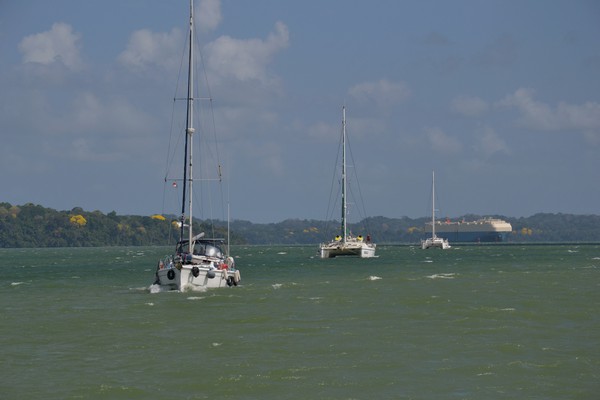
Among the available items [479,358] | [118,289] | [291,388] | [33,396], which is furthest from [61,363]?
[118,289]

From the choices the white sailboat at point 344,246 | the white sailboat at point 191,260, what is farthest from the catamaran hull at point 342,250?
the white sailboat at point 191,260

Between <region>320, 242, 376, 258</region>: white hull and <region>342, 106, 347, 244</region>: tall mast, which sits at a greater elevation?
<region>342, 106, 347, 244</region>: tall mast

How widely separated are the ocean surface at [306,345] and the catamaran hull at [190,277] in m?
0.86

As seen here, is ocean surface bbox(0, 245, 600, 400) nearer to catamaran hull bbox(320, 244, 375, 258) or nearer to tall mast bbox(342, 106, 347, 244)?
catamaran hull bbox(320, 244, 375, 258)

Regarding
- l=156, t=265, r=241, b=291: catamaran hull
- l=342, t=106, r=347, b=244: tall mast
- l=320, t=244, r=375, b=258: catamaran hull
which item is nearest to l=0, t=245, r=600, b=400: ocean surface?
l=156, t=265, r=241, b=291: catamaran hull

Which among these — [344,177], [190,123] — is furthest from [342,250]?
[190,123]

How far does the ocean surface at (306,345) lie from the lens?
90.0ft

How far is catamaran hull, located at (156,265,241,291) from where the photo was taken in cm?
5650

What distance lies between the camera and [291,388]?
27453mm

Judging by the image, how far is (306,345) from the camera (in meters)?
34.8

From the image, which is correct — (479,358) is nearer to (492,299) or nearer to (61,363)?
(61,363)

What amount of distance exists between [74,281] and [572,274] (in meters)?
42.4

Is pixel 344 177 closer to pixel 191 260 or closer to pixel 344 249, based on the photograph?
pixel 344 249

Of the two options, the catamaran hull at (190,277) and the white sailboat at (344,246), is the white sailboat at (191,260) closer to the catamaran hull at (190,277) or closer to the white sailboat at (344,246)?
the catamaran hull at (190,277)
